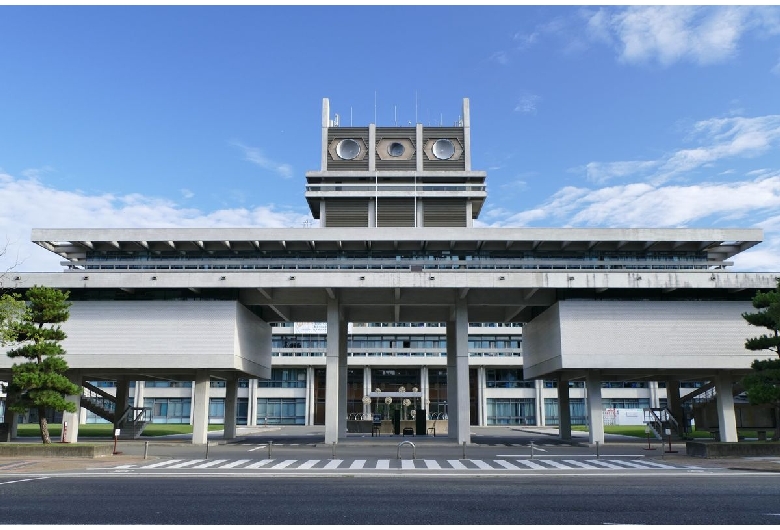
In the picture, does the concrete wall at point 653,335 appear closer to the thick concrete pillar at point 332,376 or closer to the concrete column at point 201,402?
the thick concrete pillar at point 332,376

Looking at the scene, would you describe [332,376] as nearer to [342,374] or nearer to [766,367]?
[342,374]

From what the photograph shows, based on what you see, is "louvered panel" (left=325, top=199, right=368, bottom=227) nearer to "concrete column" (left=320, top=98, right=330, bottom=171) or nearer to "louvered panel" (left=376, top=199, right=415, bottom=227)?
"louvered panel" (left=376, top=199, right=415, bottom=227)

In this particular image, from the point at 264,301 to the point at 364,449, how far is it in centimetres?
1331

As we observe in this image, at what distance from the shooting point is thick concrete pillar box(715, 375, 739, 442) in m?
41.5

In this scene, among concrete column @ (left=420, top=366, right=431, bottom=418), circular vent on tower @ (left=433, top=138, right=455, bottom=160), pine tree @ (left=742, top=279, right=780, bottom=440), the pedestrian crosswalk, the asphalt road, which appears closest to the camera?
the asphalt road

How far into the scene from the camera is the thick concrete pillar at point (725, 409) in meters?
41.5

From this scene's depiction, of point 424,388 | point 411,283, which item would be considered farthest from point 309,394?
point 411,283

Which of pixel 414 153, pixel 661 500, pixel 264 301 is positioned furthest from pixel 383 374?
pixel 661 500

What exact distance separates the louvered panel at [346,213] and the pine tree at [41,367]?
3410 centimetres

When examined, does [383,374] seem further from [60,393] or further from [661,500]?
[661,500]

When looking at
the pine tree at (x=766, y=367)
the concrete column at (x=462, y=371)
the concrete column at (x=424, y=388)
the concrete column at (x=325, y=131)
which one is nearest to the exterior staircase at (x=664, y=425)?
the concrete column at (x=462, y=371)

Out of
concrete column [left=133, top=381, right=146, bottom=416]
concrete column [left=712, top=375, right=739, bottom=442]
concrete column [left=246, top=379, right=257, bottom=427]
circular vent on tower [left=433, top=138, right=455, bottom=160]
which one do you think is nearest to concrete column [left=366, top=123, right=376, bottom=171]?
circular vent on tower [left=433, top=138, right=455, bottom=160]

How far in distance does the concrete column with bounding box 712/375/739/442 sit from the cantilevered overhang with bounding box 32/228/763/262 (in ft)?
42.0

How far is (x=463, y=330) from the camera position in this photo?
144ft
